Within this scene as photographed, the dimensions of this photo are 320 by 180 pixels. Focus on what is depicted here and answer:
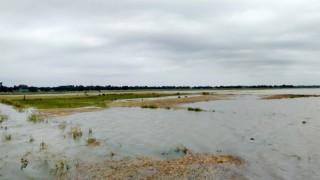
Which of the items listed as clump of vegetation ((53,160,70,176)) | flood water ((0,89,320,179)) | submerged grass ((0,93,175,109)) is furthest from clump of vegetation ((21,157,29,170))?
submerged grass ((0,93,175,109))

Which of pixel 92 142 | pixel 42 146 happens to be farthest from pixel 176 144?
pixel 42 146

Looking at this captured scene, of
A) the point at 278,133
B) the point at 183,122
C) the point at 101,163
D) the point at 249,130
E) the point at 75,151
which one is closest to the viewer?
the point at 101,163

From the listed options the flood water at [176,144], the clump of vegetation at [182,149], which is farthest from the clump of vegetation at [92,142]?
the clump of vegetation at [182,149]

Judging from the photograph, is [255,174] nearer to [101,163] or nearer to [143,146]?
[101,163]

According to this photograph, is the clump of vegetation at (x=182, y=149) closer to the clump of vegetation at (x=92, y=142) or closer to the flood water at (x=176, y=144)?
the flood water at (x=176, y=144)

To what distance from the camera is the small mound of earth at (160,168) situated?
16.7m

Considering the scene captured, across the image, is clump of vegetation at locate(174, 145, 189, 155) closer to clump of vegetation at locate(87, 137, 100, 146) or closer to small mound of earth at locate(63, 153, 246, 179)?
small mound of earth at locate(63, 153, 246, 179)

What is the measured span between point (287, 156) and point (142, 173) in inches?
405

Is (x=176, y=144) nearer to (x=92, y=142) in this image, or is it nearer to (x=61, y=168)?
(x=92, y=142)

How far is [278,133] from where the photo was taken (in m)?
31.7

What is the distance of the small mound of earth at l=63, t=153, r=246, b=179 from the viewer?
16.7 meters

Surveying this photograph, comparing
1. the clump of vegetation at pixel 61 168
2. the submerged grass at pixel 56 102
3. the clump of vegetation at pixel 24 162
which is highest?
the submerged grass at pixel 56 102

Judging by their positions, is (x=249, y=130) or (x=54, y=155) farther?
(x=249, y=130)

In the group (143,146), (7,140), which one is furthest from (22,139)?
(143,146)
